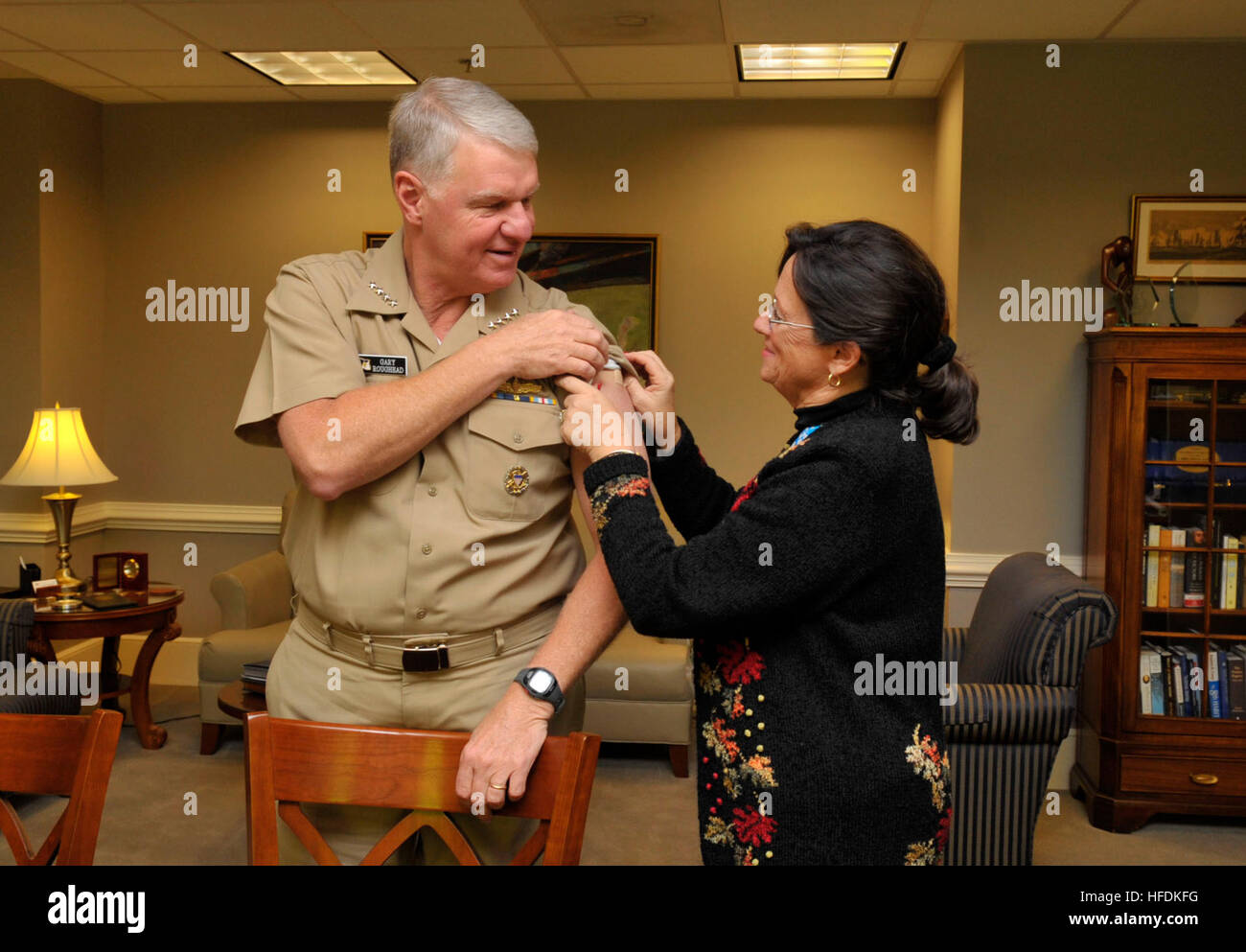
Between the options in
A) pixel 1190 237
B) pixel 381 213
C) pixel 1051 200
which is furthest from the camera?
pixel 381 213

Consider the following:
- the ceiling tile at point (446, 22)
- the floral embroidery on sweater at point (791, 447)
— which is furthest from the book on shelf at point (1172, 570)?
the floral embroidery on sweater at point (791, 447)

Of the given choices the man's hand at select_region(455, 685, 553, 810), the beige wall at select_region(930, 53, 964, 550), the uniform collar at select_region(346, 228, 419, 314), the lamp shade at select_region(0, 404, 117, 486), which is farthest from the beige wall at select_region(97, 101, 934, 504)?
the man's hand at select_region(455, 685, 553, 810)

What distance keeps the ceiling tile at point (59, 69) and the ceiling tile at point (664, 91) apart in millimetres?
2079

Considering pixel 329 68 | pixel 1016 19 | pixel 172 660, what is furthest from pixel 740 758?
pixel 172 660

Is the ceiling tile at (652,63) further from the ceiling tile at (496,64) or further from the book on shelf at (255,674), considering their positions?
the book on shelf at (255,674)

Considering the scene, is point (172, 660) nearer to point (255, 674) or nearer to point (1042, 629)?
point (255, 674)

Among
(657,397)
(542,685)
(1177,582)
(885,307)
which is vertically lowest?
(1177,582)

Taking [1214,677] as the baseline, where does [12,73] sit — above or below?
above

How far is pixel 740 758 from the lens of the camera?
52.5 inches

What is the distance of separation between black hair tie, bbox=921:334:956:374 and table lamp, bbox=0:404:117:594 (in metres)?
3.67

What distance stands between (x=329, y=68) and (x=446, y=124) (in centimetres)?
366

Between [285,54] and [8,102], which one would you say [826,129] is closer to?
[285,54]
